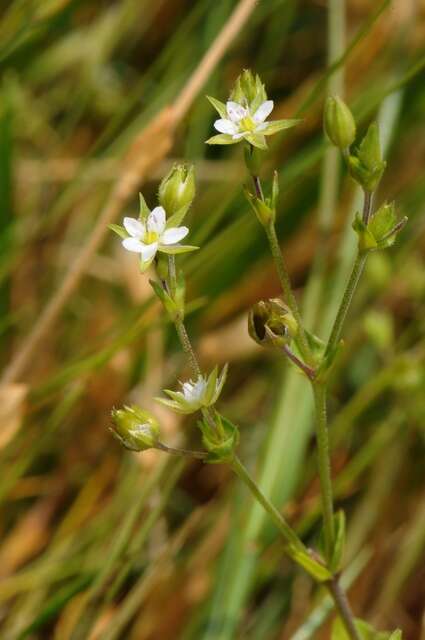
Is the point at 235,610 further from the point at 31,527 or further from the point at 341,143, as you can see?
the point at 341,143

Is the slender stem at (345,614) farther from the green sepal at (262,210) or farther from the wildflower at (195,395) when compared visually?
the green sepal at (262,210)

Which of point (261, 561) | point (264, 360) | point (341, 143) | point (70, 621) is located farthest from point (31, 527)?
point (341, 143)

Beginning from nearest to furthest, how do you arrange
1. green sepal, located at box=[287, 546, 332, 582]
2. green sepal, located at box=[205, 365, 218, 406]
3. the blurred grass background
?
green sepal, located at box=[205, 365, 218, 406], green sepal, located at box=[287, 546, 332, 582], the blurred grass background

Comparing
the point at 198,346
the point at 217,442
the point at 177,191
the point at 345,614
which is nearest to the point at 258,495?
the point at 217,442

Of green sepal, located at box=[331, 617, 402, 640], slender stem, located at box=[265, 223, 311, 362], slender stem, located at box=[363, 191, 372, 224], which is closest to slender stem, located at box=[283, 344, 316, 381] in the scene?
slender stem, located at box=[265, 223, 311, 362]

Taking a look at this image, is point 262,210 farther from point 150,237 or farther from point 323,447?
point 323,447

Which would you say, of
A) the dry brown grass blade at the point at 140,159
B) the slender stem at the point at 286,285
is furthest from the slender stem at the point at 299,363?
the dry brown grass blade at the point at 140,159

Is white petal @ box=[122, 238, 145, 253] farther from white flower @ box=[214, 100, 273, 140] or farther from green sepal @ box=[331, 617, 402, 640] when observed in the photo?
green sepal @ box=[331, 617, 402, 640]
